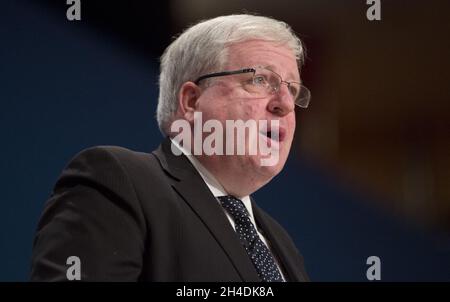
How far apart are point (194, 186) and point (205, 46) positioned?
42 cm

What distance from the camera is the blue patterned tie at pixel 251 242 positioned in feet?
4.54

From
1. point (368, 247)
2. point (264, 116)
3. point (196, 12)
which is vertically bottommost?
point (368, 247)

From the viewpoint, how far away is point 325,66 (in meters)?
2.06

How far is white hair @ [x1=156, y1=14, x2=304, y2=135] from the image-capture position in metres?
1.60

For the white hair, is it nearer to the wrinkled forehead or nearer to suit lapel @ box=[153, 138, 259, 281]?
the wrinkled forehead

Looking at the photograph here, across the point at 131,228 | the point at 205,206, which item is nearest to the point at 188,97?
the point at 205,206

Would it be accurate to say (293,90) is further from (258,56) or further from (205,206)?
(205,206)

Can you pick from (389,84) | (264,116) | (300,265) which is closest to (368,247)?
(300,265)

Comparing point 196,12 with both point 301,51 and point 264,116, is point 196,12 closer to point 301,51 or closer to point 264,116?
point 301,51

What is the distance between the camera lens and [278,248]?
63.6 inches

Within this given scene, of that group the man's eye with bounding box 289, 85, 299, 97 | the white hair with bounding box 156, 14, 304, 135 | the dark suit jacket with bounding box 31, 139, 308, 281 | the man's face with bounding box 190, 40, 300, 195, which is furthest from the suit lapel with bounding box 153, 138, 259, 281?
the man's eye with bounding box 289, 85, 299, 97

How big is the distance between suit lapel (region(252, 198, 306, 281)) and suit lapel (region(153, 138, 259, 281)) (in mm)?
277

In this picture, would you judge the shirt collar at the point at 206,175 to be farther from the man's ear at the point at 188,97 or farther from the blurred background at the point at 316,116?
the blurred background at the point at 316,116

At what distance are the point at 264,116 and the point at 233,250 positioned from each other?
40cm
